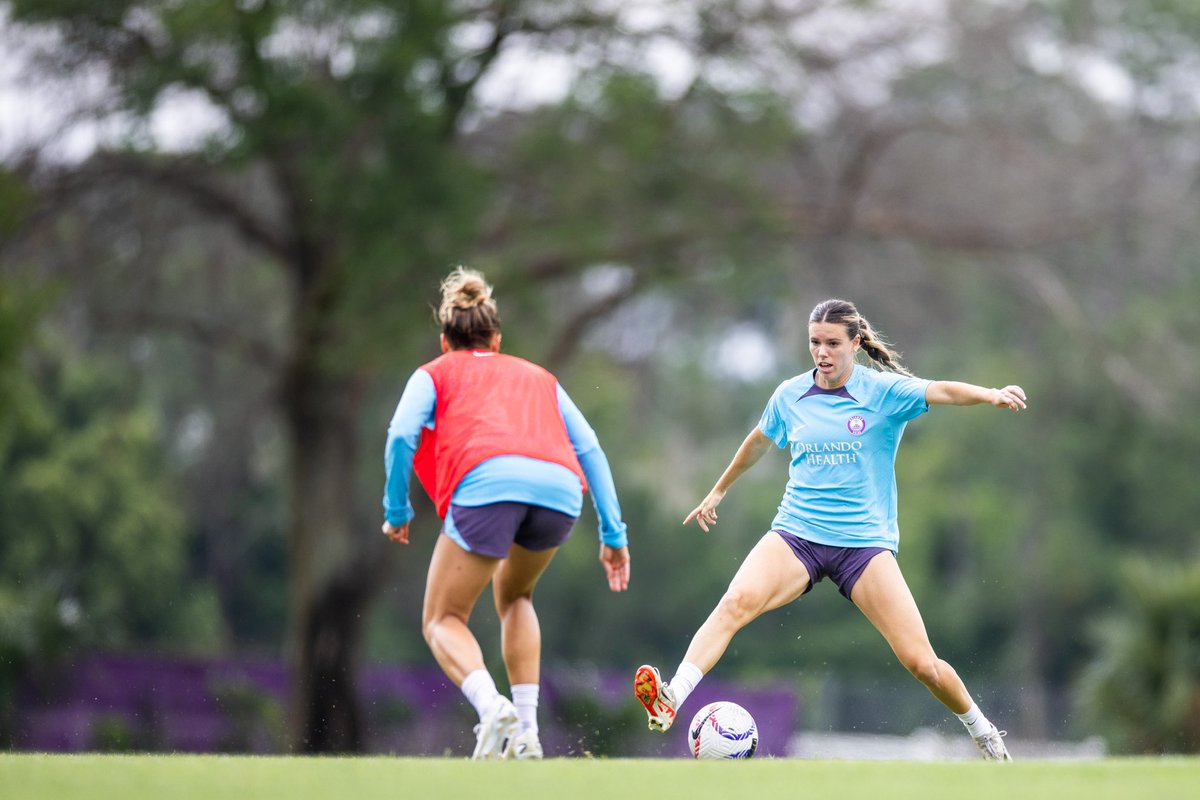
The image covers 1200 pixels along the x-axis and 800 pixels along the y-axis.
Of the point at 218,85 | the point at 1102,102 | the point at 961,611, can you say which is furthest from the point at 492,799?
the point at 961,611

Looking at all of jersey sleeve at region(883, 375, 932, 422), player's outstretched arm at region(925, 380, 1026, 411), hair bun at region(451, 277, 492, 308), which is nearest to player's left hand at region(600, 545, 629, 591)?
hair bun at region(451, 277, 492, 308)

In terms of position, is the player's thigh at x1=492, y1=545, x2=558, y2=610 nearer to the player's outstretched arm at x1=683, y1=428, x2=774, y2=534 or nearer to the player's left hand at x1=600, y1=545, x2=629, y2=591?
the player's left hand at x1=600, y1=545, x2=629, y2=591

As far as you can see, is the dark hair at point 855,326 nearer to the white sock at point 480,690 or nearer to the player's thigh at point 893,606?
the player's thigh at point 893,606

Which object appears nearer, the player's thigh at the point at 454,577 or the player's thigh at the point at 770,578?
the player's thigh at the point at 454,577

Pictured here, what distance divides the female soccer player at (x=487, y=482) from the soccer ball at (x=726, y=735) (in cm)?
91

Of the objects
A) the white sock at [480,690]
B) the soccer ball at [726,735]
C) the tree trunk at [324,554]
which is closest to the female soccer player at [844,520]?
the soccer ball at [726,735]

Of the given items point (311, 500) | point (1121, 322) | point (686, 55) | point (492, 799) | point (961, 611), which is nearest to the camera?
point (492, 799)

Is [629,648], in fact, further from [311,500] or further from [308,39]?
[308,39]

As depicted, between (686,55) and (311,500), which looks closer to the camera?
(686,55)

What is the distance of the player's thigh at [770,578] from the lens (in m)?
7.54

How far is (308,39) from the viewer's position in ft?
66.2

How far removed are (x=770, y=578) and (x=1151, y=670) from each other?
38.3 ft

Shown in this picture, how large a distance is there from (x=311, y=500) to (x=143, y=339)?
330 cm

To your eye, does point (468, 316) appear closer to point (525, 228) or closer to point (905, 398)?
point (905, 398)
